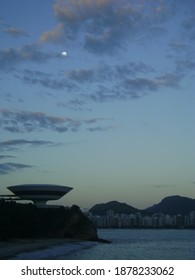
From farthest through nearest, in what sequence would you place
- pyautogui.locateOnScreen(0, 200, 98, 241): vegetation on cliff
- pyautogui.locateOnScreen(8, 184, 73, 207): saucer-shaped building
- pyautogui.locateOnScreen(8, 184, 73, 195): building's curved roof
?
pyautogui.locateOnScreen(8, 184, 73, 207): saucer-shaped building, pyautogui.locateOnScreen(8, 184, 73, 195): building's curved roof, pyautogui.locateOnScreen(0, 200, 98, 241): vegetation on cliff

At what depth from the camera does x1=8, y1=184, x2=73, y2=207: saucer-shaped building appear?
132 metres

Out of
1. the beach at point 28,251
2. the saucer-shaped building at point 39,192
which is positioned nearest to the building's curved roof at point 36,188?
the saucer-shaped building at point 39,192

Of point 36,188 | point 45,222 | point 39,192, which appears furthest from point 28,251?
point 39,192

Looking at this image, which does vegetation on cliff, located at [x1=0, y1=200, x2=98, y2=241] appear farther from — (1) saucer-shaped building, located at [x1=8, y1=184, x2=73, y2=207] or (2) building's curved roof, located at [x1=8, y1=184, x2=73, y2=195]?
(1) saucer-shaped building, located at [x1=8, y1=184, x2=73, y2=207]

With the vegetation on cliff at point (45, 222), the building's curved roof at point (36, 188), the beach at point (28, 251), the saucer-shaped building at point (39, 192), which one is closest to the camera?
the beach at point (28, 251)

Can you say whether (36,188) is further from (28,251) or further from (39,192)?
(28,251)

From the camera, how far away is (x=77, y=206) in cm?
12281

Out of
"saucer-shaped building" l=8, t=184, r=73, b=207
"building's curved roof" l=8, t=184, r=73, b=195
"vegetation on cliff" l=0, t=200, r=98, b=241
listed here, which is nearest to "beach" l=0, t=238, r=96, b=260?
"vegetation on cliff" l=0, t=200, r=98, b=241

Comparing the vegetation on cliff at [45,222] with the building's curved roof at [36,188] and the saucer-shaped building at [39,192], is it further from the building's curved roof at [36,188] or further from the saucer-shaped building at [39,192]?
the saucer-shaped building at [39,192]

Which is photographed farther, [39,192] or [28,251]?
[39,192]

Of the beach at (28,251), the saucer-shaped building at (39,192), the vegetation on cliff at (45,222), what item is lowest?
the beach at (28,251)

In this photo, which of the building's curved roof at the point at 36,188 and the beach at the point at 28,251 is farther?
the building's curved roof at the point at 36,188

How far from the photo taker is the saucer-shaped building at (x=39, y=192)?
13225 centimetres

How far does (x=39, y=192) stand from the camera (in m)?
133
